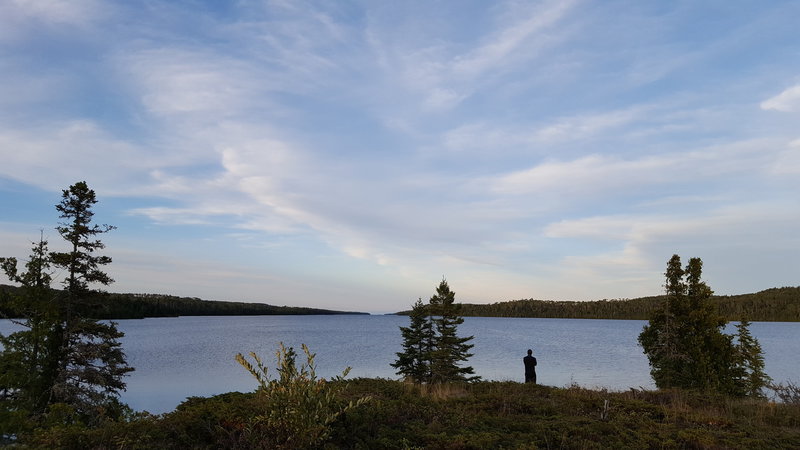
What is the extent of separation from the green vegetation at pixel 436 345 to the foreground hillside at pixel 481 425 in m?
17.3

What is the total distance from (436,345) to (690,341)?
15496mm

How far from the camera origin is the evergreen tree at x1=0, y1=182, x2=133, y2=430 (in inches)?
795

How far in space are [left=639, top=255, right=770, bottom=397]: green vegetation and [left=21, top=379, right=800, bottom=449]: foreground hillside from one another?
12034 mm

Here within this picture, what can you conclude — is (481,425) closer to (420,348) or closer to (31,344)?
(31,344)

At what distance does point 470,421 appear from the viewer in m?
10.4

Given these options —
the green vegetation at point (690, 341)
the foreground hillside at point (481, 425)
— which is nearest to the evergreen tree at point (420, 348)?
the green vegetation at point (690, 341)

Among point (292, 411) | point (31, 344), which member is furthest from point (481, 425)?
point (31, 344)

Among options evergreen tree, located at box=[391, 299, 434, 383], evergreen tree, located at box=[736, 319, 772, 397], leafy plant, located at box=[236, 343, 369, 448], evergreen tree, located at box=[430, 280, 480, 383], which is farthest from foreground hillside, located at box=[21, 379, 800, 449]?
evergreen tree, located at box=[391, 299, 434, 383]

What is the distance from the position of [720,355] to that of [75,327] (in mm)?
34310

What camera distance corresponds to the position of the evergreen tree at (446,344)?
3209 cm

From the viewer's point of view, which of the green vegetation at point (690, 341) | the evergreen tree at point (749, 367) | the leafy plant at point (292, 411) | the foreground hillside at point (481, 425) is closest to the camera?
the leafy plant at point (292, 411)

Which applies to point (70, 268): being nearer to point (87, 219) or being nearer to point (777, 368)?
point (87, 219)

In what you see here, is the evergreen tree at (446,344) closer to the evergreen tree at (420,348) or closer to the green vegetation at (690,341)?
the evergreen tree at (420,348)

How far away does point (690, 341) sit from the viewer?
27.0m
